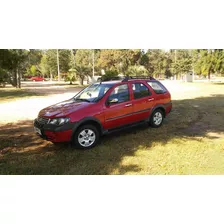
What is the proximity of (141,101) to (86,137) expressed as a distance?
5.04 ft

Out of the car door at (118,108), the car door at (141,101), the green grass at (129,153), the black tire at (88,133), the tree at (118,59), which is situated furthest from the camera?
the car door at (141,101)

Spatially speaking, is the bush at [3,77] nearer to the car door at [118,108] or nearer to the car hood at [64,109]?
the car hood at [64,109]

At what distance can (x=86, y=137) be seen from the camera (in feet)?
12.6

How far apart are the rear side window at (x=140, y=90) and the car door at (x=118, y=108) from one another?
0.19m

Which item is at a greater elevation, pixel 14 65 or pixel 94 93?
pixel 14 65

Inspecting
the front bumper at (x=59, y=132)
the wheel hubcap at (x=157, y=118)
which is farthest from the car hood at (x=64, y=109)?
the wheel hubcap at (x=157, y=118)

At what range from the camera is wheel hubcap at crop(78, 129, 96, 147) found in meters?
3.79

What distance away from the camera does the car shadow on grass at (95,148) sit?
10.9 ft

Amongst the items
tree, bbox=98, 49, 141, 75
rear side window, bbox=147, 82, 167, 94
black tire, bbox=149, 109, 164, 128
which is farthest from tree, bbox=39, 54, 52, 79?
black tire, bbox=149, 109, 164, 128

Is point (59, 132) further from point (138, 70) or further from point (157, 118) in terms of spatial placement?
point (138, 70)

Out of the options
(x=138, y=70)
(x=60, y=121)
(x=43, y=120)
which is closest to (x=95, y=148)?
(x=60, y=121)
